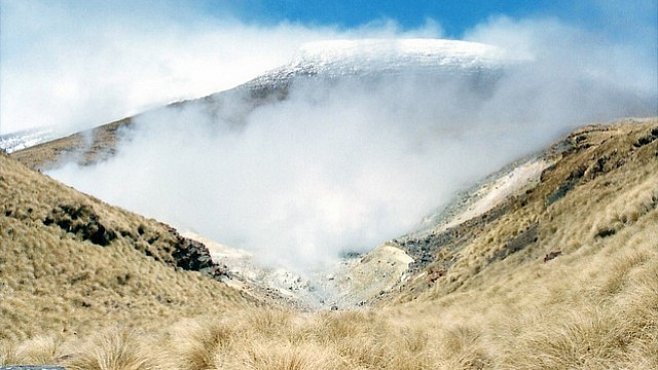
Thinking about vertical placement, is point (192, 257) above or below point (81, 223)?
below

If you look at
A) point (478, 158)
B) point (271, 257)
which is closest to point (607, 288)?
point (271, 257)

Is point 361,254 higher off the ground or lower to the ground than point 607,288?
lower

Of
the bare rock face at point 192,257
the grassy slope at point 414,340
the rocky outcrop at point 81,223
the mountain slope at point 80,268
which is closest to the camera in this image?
the grassy slope at point 414,340

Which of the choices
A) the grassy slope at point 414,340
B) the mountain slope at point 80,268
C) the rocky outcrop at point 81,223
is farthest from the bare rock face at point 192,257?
the grassy slope at point 414,340

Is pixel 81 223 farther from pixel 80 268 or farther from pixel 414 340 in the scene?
pixel 414 340

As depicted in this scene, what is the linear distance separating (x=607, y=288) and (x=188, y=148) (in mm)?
154797

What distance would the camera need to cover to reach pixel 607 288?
7.88 metres

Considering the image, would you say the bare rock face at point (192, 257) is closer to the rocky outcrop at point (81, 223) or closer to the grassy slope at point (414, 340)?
the rocky outcrop at point (81, 223)

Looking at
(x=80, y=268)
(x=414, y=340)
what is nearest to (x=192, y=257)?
(x=80, y=268)

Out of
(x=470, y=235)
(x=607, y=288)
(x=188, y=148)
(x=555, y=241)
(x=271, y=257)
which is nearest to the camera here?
(x=607, y=288)

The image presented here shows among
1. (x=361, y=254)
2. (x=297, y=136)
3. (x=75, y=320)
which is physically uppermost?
(x=297, y=136)

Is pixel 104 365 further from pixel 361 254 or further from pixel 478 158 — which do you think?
pixel 478 158

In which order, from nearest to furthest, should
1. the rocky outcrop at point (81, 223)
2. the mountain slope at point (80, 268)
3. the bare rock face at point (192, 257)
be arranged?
the mountain slope at point (80, 268) → the rocky outcrop at point (81, 223) → the bare rock face at point (192, 257)

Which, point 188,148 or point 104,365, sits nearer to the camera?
point 104,365
